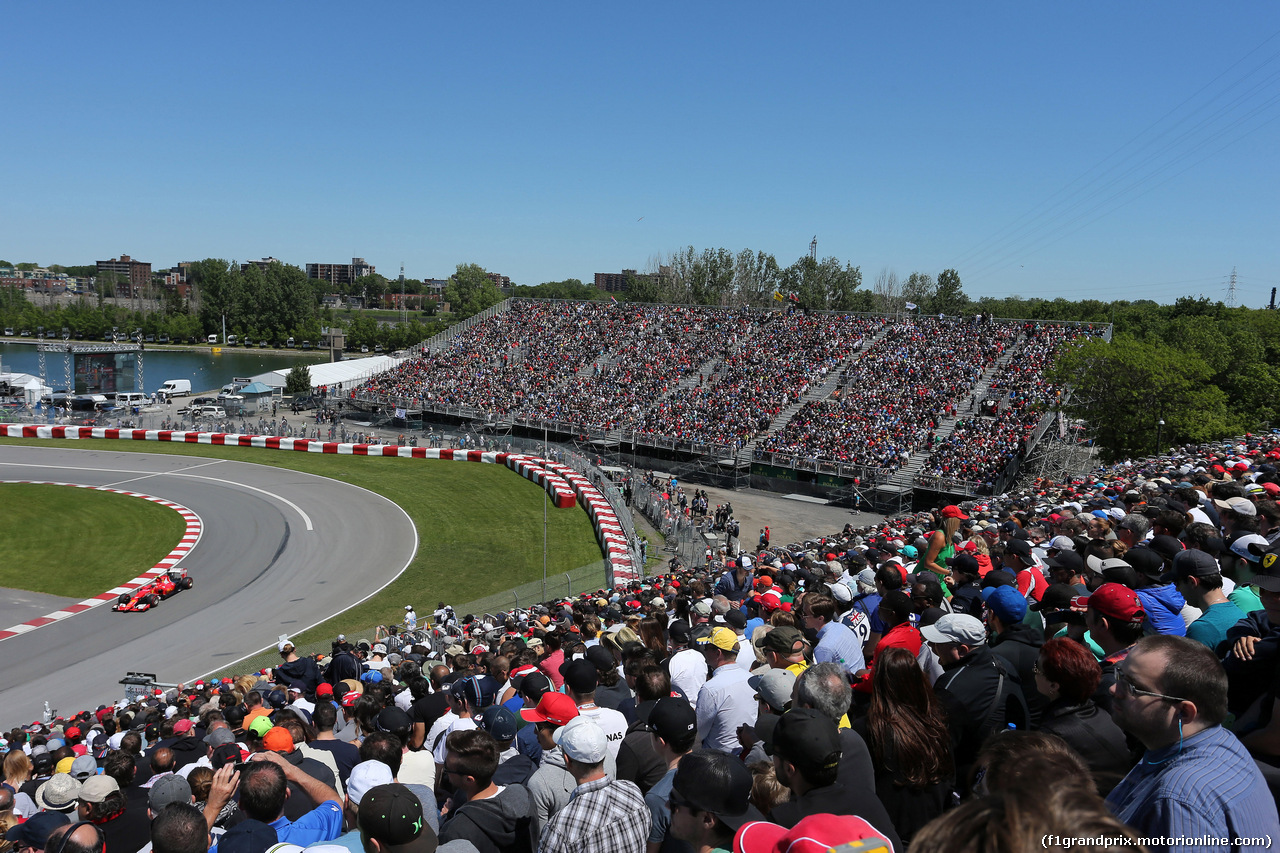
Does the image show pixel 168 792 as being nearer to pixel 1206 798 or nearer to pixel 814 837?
pixel 814 837

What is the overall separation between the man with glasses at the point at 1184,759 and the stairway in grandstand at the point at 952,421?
1339 inches

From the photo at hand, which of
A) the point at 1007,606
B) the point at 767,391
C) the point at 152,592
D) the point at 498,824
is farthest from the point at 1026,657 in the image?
the point at 767,391

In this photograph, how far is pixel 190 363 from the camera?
119125 millimetres

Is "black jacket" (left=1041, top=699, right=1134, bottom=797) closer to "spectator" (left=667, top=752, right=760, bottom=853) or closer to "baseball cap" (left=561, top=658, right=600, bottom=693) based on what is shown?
"spectator" (left=667, top=752, right=760, bottom=853)

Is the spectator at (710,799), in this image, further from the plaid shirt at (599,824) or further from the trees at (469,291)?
the trees at (469,291)

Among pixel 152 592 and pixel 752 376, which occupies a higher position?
pixel 752 376

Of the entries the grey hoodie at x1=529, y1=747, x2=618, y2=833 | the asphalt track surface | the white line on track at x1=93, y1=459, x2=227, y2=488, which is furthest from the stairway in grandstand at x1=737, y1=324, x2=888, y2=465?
the grey hoodie at x1=529, y1=747, x2=618, y2=833

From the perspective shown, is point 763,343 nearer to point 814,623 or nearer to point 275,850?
point 814,623

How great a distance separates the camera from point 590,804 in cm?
368

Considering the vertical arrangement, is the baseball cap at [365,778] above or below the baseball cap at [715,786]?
below

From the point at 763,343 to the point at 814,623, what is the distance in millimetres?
47375

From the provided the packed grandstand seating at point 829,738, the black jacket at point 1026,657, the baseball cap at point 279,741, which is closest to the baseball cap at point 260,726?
the packed grandstand seating at point 829,738

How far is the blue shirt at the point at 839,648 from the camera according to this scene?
615 centimetres

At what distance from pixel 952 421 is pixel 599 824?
39.6 meters
